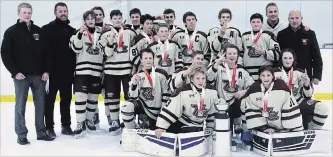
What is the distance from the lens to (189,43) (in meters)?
3.71

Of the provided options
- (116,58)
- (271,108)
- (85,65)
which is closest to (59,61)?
(85,65)

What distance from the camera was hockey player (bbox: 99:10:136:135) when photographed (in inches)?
143

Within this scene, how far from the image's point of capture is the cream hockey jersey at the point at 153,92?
3338mm

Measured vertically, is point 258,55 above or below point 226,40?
below

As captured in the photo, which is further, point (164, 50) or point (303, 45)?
point (303, 45)

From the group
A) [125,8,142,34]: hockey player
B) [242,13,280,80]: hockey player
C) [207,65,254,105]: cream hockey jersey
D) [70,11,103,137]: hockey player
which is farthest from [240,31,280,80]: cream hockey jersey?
[70,11,103,137]: hockey player

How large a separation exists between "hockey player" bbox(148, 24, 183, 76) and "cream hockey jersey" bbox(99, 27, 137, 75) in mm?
211

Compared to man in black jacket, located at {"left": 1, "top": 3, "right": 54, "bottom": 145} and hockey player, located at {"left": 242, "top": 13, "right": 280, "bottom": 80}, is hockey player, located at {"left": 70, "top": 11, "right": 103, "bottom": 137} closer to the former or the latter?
man in black jacket, located at {"left": 1, "top": 3, "right": 54, "bottom": 145}

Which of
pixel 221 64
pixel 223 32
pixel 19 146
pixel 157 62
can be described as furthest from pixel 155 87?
pixel 19 146

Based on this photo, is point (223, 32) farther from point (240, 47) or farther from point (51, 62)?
point (51, 62)

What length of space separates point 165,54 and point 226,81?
0.57 meters

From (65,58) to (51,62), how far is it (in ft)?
0.74

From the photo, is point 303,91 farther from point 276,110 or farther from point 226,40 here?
point 226,40

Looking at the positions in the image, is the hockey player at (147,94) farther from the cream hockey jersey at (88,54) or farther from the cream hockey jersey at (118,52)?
the cream hockey jersey at (88,54)
